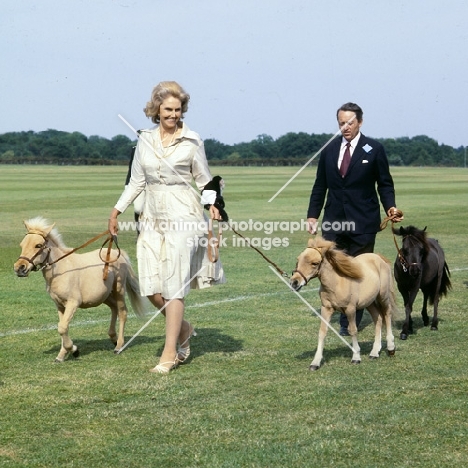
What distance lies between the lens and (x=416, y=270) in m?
11.2

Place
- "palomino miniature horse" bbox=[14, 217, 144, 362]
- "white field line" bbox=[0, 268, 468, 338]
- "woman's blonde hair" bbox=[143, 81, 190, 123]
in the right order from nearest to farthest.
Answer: "woman's blonde hair" bbox=[143, 81, 190, 123]
"palomino miniature horse" bbox=[14, 217, 144, 362]
"white field line" bbox=[0, 268, 468, 338]

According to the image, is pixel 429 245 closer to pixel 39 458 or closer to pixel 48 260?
pixel 48 260

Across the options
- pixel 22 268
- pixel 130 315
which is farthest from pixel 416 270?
pixel 22 268

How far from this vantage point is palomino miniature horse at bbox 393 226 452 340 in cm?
1119

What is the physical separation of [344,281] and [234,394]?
67.6 inches

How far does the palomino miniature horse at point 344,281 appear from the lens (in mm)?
8695

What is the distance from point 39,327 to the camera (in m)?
Answer: 11.7

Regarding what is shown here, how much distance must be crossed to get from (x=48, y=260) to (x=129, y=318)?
122 inches

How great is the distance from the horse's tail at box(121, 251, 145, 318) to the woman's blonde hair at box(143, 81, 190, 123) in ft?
6.36

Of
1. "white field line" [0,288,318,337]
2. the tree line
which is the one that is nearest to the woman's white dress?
"white field line" [0,288,318,337]

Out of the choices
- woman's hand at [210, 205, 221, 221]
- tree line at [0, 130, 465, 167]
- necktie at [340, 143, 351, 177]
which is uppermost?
necktie at [340, 143, 351, 177]

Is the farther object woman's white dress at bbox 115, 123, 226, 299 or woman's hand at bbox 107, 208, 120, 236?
woman's hand at bbox 107, 208, 120, 236

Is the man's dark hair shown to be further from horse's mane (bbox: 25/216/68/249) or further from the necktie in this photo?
horse's mane (bbox: 25/216/68/249)

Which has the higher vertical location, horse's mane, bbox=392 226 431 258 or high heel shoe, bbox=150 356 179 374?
horse's mane, bbox=392 226 431 258
